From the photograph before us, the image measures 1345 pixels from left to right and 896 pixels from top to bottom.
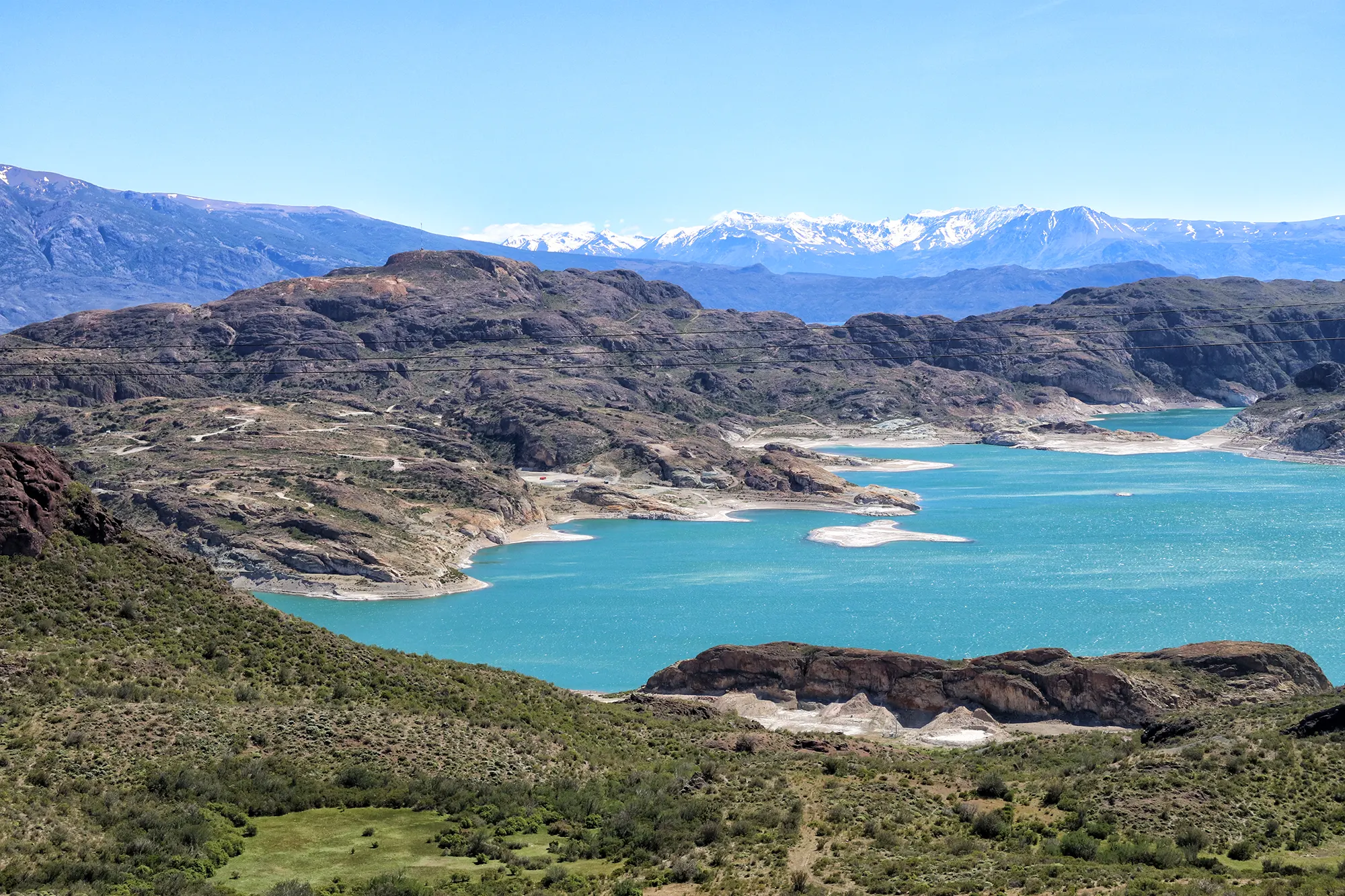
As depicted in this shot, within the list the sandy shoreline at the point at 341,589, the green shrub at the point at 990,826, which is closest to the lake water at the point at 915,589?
the sandy shoreline at the point at 341,589

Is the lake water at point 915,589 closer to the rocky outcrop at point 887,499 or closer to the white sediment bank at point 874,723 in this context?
the rocky outcrop at point 887,499

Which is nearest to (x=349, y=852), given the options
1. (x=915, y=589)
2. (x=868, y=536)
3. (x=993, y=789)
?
(x=993, y=789)

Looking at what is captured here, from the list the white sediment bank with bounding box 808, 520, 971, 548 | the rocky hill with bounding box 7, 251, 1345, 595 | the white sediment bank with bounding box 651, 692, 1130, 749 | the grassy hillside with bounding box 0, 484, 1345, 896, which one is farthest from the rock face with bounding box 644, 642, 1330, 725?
the white sediment bank with bounding box 808, 520, 971, 548

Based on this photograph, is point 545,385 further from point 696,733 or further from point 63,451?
point 696,733

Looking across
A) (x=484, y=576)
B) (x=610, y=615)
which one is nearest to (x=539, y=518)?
(x=484, y=576)

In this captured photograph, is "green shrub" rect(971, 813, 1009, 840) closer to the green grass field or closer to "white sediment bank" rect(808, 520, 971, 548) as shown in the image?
the green grass field

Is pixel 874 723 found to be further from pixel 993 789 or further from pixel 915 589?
pixel 915 589
